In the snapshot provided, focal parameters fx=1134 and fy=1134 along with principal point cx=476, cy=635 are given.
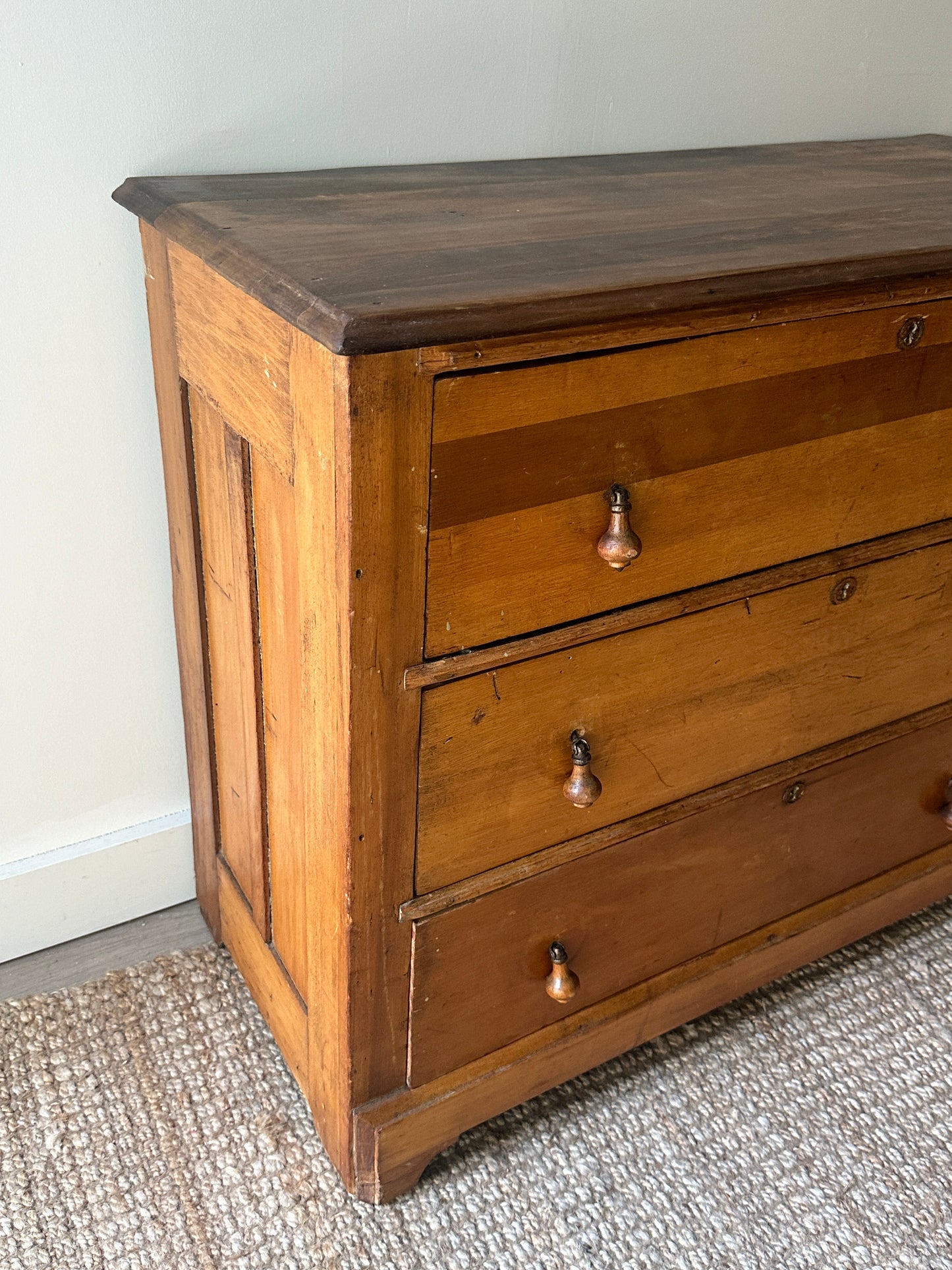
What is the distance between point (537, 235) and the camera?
35.9 inches

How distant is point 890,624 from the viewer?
45.6 inches

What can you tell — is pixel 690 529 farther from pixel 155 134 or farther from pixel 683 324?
pixel 155 134

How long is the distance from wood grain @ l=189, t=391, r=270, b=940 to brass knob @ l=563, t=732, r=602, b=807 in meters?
0.31

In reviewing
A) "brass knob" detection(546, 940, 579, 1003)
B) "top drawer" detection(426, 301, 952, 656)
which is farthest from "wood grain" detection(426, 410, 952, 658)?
"brass knob" detection(546, 940, 579, 1003)

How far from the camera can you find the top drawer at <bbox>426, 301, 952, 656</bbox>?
80 cm

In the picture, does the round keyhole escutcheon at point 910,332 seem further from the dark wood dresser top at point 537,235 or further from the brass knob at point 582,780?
the brass knob at point 582,780

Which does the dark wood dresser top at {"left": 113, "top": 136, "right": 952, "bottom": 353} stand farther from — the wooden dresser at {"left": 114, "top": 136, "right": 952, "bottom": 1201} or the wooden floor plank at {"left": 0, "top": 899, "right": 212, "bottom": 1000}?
the wooden floor plank at {"left": 0, "top": 899, "right": 212, "bottom": 1000}

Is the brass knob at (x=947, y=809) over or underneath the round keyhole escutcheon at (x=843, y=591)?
underneath

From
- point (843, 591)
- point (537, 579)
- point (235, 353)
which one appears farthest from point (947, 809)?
point (235, 353)

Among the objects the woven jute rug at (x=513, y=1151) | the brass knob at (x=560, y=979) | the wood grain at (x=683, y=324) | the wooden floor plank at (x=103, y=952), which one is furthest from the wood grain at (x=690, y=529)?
the wooden floor plank at (x=103, y=952)

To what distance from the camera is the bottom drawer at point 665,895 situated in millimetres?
1024

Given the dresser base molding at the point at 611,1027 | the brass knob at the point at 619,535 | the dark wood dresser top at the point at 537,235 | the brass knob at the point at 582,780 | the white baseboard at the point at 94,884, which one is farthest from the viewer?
the white baseboard at the point at 94,884

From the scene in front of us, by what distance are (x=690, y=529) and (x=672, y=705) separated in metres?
0.17

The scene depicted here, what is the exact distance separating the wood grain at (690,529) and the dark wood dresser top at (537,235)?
15 centimetres
